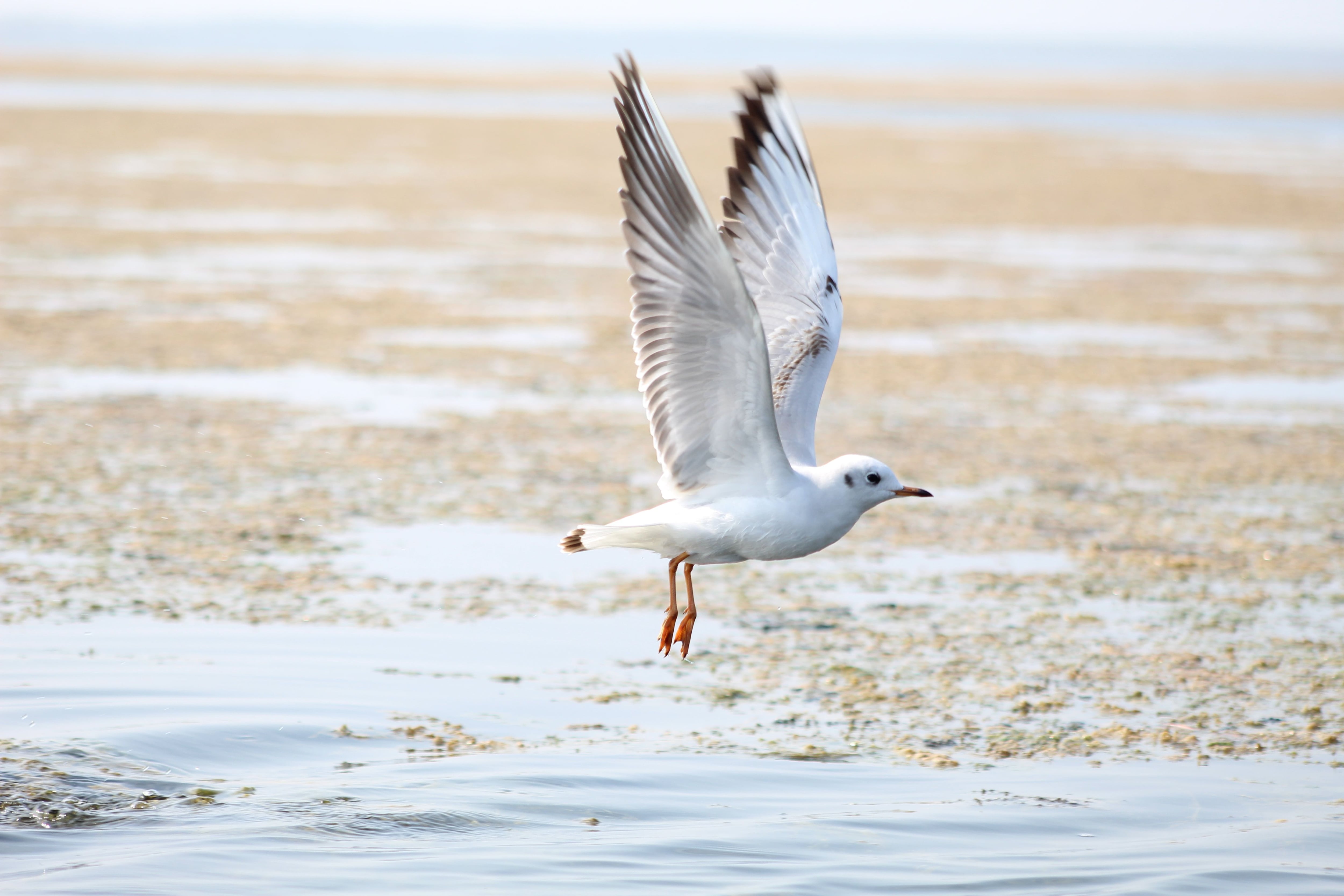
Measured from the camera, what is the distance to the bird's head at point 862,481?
654 cm

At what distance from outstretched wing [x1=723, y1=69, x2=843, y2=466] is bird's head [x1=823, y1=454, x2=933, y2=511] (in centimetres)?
101

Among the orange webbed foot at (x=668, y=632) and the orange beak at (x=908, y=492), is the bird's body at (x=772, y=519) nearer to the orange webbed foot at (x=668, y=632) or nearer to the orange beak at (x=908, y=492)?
the orange beak at (x=908, y=492)

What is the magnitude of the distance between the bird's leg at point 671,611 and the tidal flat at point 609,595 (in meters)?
0.48

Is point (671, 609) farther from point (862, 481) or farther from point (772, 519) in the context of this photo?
point (862, 481)

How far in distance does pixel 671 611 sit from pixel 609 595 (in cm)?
242

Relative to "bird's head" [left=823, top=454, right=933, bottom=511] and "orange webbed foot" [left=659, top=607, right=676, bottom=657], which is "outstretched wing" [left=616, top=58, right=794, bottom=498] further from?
"orange webbed foot" [left=659, top=607, right=676, bottom=657]

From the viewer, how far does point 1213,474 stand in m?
12.2

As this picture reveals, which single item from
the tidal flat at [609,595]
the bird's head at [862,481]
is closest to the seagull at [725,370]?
the bird's head at [862,481]

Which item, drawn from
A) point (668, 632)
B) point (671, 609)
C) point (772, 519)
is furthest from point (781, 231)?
point (668, 632)

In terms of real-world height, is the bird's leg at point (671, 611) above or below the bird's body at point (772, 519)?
below

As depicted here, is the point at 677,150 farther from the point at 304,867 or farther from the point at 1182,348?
the point at 1182,348

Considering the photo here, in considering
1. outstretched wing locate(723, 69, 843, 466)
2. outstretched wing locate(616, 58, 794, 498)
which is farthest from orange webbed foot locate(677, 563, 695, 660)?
outstretched wing locate(723, 69, 843, 466)

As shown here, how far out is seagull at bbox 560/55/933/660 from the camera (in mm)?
5988

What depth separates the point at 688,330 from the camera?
6.20 metres
